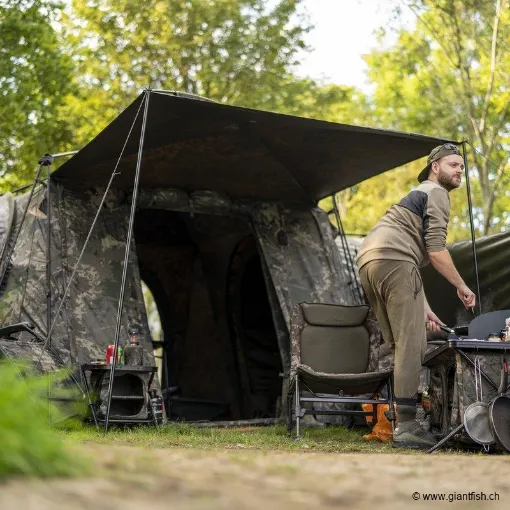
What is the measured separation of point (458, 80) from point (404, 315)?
9.05m

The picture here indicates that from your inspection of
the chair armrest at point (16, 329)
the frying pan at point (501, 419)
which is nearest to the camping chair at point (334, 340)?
the frying pan at point (501, 419)

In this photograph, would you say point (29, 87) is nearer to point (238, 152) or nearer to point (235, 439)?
point (238, 152)

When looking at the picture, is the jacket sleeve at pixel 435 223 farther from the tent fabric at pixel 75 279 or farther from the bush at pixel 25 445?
the bush at pixel 25 445

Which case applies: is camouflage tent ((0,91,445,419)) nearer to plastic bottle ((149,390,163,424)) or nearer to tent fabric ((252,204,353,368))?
tent fabric ((252,204,353,368))

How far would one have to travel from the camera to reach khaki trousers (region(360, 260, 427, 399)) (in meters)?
4.89

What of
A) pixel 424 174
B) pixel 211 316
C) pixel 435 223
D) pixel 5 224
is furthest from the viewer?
pixel 211 316

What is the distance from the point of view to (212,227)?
28.0 feet

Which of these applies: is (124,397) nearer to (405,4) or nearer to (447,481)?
(447,481)

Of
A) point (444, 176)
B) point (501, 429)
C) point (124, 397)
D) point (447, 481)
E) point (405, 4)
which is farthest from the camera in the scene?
point (405, 4)

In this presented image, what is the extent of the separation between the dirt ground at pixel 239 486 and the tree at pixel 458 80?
355 inches

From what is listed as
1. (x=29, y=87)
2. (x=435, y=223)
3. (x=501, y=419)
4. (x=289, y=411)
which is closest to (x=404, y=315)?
(x=435, y=223)

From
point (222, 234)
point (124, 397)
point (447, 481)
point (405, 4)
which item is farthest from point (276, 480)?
point (405, 4)

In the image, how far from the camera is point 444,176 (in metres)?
5.23

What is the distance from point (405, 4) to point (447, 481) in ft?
33.3
